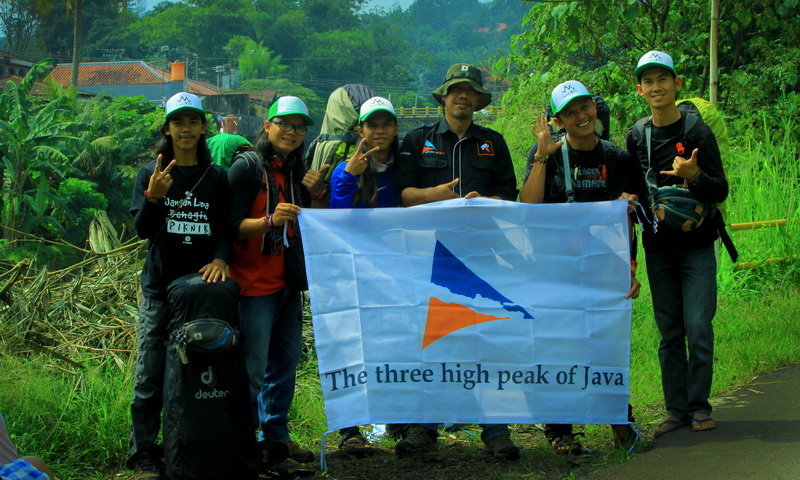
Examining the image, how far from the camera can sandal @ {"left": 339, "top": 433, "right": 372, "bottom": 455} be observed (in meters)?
5.35

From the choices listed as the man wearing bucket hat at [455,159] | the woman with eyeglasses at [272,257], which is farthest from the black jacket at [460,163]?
the woman with eyeglasses at [272,257]

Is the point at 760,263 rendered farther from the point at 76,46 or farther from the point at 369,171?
the point at 76,46

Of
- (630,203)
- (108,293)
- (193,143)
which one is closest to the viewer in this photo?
(193,143)

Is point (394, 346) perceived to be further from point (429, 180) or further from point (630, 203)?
point (630, 203)

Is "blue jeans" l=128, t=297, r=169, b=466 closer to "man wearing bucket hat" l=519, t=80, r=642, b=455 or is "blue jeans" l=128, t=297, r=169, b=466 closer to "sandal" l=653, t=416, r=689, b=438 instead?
"man wearing bucket hat" l=519, t=80, r=642, b=455

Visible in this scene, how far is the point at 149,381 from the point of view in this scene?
4.81 m

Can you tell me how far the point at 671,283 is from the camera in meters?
5.53

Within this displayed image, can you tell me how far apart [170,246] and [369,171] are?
1210mm

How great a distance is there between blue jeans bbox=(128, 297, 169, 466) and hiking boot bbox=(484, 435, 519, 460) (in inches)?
71.3

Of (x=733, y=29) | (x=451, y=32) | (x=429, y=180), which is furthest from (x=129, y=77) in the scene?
(x=451, y=32)

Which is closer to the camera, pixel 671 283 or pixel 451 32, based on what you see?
pixel 671 283

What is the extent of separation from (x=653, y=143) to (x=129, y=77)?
→ 8080 cm

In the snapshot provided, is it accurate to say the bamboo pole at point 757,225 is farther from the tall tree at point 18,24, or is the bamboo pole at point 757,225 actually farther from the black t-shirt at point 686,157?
the tall tree at point 18,24

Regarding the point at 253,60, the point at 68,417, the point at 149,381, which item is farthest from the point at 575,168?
the point at 253,60
